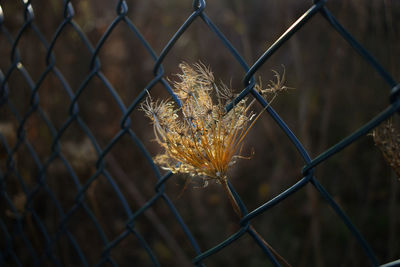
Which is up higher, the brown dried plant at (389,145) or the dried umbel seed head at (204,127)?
the dried umbel seed head at (204,127)

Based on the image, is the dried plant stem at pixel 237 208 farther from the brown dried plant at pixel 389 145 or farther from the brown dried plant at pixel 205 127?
the brown dried plant at pixel 389 145

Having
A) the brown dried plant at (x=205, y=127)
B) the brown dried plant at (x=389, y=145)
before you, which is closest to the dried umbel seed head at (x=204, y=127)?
the brown dried plant at (x=205, y=127)

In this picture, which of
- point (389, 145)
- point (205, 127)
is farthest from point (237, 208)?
point (389, 145)

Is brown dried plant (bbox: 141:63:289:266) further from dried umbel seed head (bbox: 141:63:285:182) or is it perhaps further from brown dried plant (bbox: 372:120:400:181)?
brown dried plant (bbox: 372:120:400:181)

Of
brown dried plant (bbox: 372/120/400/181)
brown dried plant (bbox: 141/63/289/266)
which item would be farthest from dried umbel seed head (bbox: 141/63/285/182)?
brown dried plant (bbox: 372/120/400/181)

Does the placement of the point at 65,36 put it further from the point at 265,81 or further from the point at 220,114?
the point at 220,114

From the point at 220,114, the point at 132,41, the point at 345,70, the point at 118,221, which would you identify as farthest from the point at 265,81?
the point at 220,114
